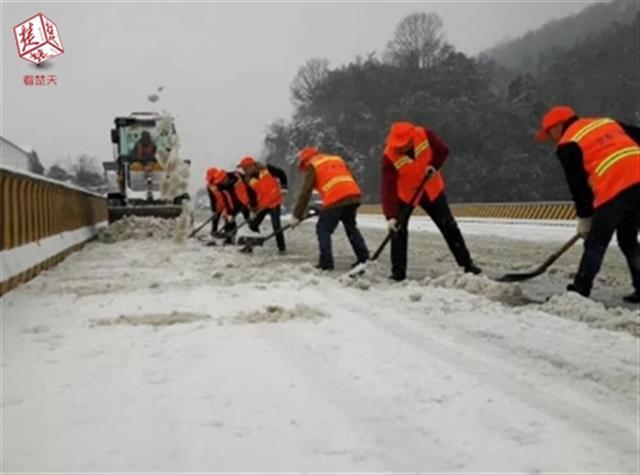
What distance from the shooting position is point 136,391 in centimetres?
337

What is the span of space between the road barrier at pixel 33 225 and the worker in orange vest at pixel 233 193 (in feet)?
9.81

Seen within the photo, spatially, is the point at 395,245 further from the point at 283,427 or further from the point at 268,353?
the point at 283,427

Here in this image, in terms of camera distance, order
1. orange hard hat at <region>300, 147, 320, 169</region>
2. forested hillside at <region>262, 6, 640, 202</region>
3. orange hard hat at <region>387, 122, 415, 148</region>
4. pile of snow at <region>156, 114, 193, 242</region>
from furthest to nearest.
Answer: forested hillside at <region>262, 6, 640, 202</region> → pile of snow at <region>156, 114, 193, 242</region> → orange hard hat at <region>300, 147, 320, 169</region> → orange hard hat at <region>387, 122, 415, 148</region>

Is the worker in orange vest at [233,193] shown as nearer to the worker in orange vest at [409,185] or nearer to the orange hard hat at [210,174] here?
the orange hard hat at [210,174]

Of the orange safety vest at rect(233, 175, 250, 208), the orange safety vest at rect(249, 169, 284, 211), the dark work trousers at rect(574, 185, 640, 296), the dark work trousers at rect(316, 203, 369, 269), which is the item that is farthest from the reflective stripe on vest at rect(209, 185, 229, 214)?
the dark work trousers at rect(574, 185, 640, 296)

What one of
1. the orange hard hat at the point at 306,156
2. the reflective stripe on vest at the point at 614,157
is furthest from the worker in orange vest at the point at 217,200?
the reflective stripe on vest at the point at 614,157

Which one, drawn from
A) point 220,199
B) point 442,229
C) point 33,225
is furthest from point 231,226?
point 442,229

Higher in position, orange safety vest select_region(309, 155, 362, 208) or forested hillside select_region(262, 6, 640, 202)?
forested hillside select_region(262, 6, 640, 202)

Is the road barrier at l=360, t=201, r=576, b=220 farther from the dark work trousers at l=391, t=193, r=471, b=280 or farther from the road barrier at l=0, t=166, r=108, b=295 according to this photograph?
the dark work trousers at l=391, t=193, r=471, b=280

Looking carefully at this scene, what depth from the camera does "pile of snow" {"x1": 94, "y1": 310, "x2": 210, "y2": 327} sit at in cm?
491

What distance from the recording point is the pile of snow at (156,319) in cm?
491

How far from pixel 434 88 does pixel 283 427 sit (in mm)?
47167

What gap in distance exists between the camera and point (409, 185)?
7.34 metres

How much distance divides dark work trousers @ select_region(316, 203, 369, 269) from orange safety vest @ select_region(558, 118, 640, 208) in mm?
3110
